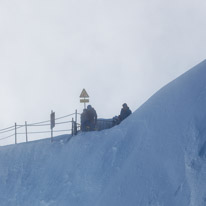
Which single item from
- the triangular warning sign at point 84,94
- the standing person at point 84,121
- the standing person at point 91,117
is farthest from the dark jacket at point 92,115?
the triangular warning sign at point 84,94

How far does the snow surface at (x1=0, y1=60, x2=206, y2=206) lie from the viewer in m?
13.7

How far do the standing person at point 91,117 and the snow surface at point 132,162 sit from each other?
A: 504 mm

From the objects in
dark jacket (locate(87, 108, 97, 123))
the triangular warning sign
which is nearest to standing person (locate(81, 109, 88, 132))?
dark jacket (locate(87, 108, 97, 123))

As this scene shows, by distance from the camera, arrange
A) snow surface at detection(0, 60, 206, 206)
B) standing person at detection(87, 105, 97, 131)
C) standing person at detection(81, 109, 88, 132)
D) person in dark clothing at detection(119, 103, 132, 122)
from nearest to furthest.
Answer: snow surface at detection(0, 60, 206, 206), person in dark clothing at detection(119, 103, 132, 122), standing person at detection(87, 105, 97, 131), standing person at detection(81, 109, 88, 132)

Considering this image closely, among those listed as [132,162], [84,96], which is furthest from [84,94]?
[132,162]

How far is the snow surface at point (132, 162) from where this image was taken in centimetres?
1373

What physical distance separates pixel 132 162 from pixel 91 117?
460 cm

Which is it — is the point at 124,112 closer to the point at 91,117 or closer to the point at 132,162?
the point at 91,117

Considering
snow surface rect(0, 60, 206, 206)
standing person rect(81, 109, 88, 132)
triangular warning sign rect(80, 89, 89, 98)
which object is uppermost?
triangular warning sign rect(80, 89, 89, 98)

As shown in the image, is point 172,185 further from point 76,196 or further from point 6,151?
point 6,151

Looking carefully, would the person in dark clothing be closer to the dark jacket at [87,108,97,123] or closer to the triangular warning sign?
the dark jacket at [87,108,97,123]

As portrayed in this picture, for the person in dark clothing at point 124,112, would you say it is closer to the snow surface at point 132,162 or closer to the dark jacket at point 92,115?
the snow surface at point 132,162

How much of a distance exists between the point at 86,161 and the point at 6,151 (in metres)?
6.13

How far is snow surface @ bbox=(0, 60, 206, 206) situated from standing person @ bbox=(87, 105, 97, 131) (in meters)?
0.50
